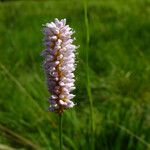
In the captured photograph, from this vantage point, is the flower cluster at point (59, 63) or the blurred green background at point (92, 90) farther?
the blurred green background at point (92, 90)

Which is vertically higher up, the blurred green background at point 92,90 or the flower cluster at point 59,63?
the blurred green background at point 92,90

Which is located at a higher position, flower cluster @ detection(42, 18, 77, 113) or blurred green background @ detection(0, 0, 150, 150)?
blurred green background @ detection(0, 0, 150, 150)

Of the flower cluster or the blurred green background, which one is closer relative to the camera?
the flower cluster

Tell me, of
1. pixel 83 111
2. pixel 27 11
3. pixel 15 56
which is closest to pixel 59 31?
pixel 83 111

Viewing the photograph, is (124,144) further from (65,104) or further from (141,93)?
(65,104)

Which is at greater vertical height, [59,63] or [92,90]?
[92,90]

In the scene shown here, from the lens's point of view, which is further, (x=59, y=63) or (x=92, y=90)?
(x=92, y=90)
